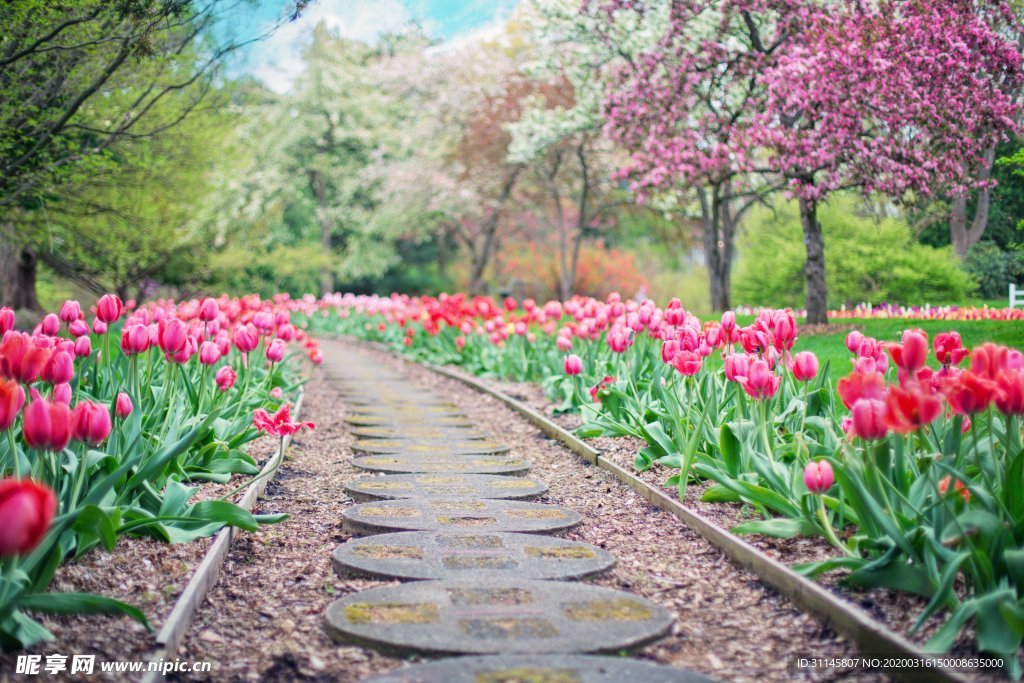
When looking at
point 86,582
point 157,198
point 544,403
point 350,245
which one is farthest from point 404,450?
point 350,245

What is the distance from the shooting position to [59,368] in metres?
3.77

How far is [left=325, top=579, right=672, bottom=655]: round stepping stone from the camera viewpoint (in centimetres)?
313

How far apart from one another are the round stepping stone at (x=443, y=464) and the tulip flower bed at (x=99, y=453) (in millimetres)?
956

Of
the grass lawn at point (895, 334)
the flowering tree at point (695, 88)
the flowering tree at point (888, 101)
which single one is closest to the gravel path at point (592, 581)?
the grass lawn at point (895, 334)

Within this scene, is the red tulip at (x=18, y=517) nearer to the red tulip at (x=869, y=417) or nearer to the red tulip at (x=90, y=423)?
the red tulip at (x=90, y=423)

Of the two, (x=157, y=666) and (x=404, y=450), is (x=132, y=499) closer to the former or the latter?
(x=157, y=666)

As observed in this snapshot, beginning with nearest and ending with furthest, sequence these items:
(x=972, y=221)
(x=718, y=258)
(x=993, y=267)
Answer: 1. (x=993, y=267)
2. (x=972, y=221)
3. (x=718, y=258)

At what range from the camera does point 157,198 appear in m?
14.9

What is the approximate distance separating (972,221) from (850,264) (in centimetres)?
515

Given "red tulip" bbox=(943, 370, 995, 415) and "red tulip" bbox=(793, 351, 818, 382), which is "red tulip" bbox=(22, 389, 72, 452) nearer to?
"red tulip" bbox=(943, 370, 995, 415)

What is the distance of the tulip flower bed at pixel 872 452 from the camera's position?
3.03 m

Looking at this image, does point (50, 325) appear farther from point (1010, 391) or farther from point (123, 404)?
point (1010, 391)

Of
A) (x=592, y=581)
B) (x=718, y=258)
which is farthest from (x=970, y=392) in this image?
(x=718, y=258)

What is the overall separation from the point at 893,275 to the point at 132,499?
784 cm
